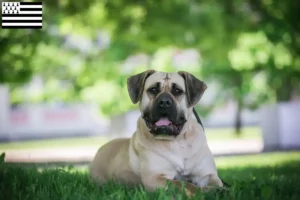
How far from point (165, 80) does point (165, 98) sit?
0.47 ft

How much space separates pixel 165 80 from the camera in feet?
8.73

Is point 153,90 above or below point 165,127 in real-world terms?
above

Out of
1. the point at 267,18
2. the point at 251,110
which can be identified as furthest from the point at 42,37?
the point at 251,110

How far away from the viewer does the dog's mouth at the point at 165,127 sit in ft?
8.51

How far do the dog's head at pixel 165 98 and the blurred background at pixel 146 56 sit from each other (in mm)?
4336

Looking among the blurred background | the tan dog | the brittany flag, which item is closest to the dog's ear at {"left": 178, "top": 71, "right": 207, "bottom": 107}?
the tan dog

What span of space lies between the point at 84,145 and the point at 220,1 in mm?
4098

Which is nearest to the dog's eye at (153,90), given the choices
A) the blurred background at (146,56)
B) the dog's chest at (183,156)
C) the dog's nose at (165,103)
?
the dog's nose at (165,103)

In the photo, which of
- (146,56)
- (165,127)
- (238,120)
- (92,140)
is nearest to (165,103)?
(165,127)

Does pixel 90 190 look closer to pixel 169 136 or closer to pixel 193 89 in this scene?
pixel 169 136

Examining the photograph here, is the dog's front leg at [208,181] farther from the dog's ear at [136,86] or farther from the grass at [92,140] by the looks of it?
the grass at [92,140]

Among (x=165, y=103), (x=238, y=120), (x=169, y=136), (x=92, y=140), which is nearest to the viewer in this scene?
(x=165, y=103)

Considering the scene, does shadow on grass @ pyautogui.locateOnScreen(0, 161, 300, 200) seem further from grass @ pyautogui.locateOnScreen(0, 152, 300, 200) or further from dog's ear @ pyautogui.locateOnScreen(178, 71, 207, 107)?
dog's ear @ pyautogui.locateOnScreen(178, 71, 207, 107)

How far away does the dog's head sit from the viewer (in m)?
2.58
